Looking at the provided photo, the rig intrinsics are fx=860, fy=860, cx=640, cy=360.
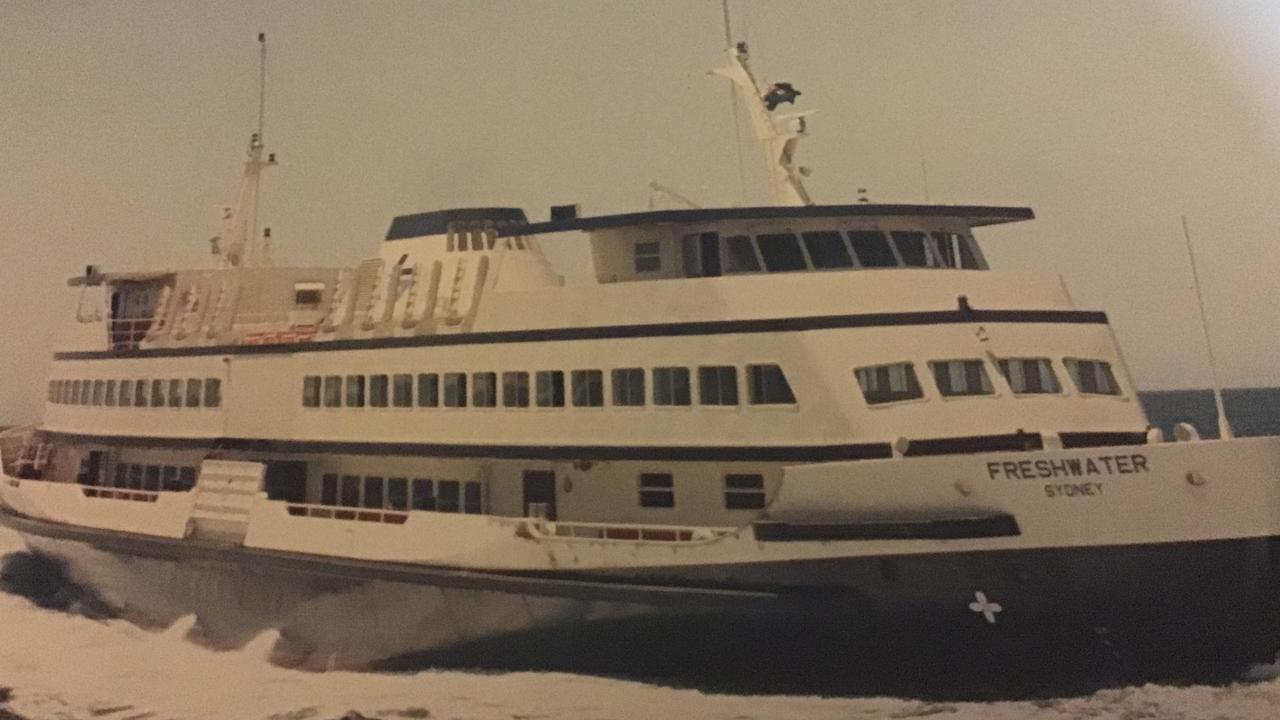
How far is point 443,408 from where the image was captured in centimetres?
733

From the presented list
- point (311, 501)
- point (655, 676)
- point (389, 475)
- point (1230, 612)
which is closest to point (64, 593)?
point (311, 501)

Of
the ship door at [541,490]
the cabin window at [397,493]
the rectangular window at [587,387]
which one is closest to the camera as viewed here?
the rectangular window at [587,387]

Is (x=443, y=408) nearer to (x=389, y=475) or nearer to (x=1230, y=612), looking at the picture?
(x=389, y=475)

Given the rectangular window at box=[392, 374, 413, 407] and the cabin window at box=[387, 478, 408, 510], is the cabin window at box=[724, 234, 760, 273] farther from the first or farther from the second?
the cabin window at box=[387, 478, 408, 510]

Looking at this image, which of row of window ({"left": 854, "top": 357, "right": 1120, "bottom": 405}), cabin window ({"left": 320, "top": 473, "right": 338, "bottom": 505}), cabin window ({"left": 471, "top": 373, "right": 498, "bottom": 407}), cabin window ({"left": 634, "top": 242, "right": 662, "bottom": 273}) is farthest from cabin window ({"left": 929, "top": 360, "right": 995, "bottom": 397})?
cabin window ({"left": 320, "top": 473, "right": 338, "bottom": 505})

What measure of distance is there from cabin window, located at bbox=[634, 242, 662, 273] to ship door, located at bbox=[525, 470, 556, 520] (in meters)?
1.82

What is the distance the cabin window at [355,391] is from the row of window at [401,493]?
0.69 m

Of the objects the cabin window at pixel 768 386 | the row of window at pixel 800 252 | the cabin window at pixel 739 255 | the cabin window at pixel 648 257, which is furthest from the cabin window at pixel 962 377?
the cabin window at pixel 648 257

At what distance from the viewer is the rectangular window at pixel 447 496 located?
7398 mm

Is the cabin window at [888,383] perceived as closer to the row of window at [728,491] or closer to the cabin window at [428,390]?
the row of window at [728,491]

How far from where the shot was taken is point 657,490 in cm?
644

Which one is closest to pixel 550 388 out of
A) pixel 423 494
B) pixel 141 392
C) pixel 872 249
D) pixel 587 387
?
pixel 587 387

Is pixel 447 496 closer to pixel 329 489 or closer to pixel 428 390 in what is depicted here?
pixel 428 390

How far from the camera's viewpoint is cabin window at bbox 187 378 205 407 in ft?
30.0
